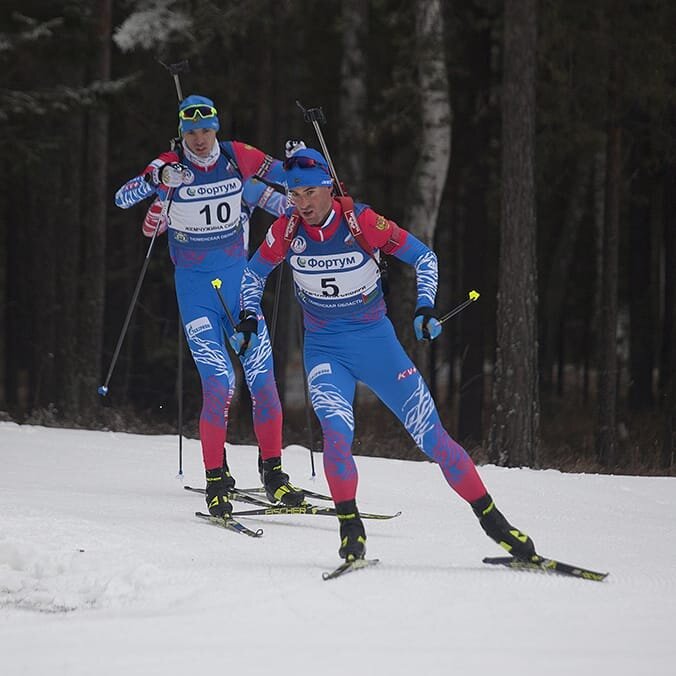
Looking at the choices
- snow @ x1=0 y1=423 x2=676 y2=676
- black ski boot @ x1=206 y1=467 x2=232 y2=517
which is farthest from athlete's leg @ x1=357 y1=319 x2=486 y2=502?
black ski boot @ x1=206 y1=467 x2=232 y2=517

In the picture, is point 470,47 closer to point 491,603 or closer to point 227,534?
point 227,534

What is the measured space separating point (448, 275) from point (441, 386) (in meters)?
5.89

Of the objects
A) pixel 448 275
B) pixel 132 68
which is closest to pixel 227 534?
pixel 132 68

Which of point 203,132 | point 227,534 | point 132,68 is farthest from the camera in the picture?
point 132,68

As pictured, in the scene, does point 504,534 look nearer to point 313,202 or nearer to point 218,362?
point 313,202

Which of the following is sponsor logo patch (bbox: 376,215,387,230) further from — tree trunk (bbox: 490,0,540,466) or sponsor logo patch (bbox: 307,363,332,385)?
tree trunk (bbox: 490,0,540,466)

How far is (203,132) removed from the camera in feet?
28.9

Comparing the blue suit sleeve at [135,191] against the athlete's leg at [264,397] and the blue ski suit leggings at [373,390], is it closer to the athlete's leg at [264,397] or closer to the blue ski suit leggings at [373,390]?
the athlete's leg at [264,397]

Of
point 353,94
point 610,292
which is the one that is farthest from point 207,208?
point 610,292

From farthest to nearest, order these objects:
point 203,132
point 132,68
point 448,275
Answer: point 448,275, point 132,68, point 203,132

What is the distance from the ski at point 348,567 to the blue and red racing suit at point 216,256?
7.25ft

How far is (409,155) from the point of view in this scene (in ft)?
91.6

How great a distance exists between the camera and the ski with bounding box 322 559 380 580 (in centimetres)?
662

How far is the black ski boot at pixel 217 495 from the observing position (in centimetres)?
857
